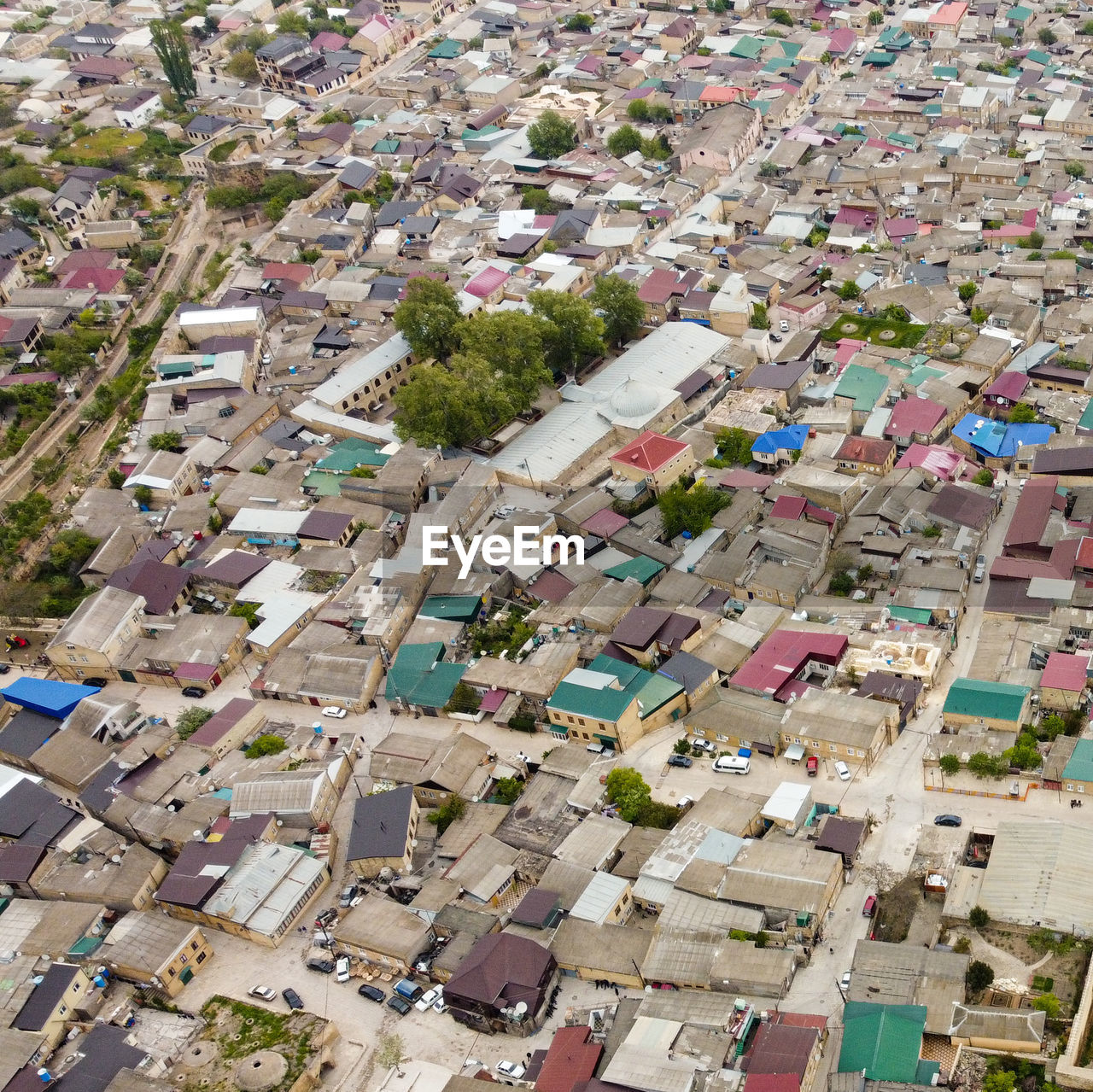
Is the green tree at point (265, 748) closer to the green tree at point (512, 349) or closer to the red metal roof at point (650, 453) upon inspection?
the red metal roof at point (650, 453)

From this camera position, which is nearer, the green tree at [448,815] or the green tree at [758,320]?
the green tree at [448,815]

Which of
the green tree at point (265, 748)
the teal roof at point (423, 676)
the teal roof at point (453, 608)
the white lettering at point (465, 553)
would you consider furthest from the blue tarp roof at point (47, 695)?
the white lettering at point (465, 553)

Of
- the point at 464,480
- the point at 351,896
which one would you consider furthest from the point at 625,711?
the point at 464,480

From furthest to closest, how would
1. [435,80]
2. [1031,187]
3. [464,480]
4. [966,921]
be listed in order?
[435,80] → [1031,187] → [464,480] → [966,921]

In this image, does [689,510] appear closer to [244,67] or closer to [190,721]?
[190,721]

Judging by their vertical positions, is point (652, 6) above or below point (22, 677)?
above

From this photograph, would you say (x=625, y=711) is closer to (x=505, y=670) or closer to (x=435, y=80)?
(x=505, y=670)

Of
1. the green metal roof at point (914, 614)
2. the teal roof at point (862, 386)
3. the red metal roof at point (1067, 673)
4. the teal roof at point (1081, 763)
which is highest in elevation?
the teal roof at point (862, 386)
